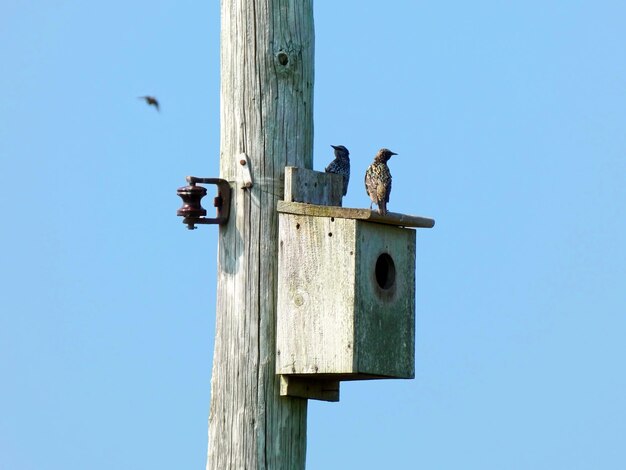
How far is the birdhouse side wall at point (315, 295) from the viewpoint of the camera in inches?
276

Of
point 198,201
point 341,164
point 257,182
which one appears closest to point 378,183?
point 341,164

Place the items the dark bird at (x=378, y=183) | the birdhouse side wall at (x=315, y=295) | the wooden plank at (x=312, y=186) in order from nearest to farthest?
the birdhouse side wall at (x=315, y=295)
the wooden plank at (x=312, y=186)
the dark bird at (x=378, y=183)

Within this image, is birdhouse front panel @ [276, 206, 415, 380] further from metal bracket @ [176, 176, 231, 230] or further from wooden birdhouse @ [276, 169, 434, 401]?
metal bracket @ [176, 176, 231, 230]

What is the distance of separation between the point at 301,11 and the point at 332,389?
6.58ft

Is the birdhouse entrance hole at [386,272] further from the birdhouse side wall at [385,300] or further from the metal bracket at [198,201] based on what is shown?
the metal bracket at [198,201]

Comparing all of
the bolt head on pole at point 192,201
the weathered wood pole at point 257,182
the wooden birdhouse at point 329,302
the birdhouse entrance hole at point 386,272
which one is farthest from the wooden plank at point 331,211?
the bolt head on pole at point 192,201

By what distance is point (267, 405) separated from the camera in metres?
6.99

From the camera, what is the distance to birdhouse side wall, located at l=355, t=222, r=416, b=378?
7086 millimetres

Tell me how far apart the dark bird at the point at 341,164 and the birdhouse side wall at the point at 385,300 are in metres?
0.62

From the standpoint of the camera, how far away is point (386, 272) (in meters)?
7.52

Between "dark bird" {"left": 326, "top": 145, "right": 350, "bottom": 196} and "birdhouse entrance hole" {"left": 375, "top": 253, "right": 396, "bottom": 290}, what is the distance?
2.10 ft

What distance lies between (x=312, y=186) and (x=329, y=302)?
0.64 metres

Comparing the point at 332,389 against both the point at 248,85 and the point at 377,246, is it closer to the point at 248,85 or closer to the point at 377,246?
the point at 377,246

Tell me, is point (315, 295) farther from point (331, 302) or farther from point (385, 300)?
point (385, 300)
